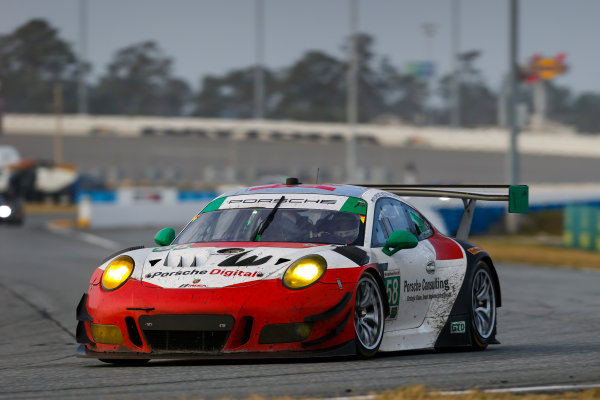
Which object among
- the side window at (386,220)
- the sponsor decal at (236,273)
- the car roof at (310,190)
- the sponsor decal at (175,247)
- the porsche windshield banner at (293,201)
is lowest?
the sponsor decal at (236,273)

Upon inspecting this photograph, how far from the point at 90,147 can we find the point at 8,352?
85869mm

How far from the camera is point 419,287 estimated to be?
8.64 m

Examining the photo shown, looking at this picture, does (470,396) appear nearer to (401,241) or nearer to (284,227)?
(401,241)

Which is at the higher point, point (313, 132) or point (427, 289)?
point (427, 289)

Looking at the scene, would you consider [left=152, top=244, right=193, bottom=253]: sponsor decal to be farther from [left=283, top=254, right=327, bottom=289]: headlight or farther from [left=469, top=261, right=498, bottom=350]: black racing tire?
[left=469, top=261, right=498, bottom=350]: black racing tire

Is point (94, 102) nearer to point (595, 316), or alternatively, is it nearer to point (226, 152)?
point (226, 152)

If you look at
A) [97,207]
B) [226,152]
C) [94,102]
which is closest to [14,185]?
[97,207]

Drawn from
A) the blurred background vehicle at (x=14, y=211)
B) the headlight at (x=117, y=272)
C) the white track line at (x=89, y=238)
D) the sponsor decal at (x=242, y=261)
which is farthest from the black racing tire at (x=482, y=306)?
the blurred background vehicle at (x=14, y=211)

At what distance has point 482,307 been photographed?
372 inches

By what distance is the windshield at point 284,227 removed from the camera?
8344 mm

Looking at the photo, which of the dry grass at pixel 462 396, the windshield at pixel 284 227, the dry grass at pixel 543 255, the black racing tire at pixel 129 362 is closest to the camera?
the dry grass at pixel 462 396

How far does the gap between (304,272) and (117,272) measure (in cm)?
129

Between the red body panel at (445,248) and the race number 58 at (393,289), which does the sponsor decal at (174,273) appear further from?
the red body panel at (445,248)

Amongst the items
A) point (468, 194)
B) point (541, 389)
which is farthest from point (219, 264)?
point (468, 194)
